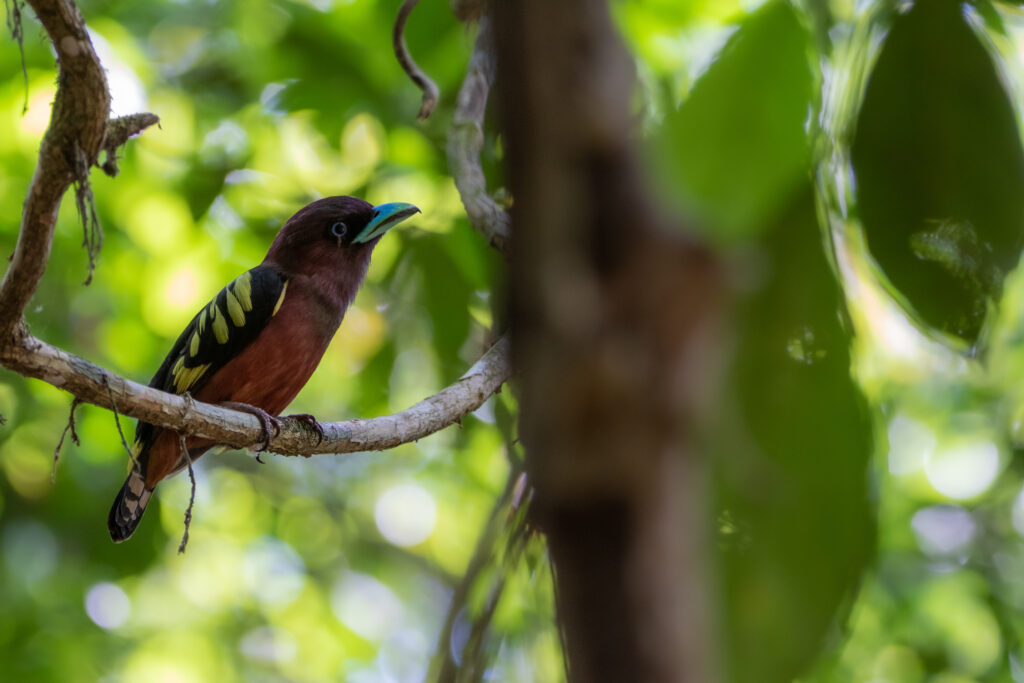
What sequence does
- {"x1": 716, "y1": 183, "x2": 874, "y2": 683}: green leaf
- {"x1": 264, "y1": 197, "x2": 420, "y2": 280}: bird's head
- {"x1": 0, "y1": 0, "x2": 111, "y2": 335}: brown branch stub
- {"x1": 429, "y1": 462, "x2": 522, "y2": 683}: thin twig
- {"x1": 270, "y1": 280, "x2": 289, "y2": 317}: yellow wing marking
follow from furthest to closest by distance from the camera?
1. {"x1": 264, "y1": 197, "x2": 420, "y2": 280}: bird's head
2. {"x1": 270, "y1": 280, "x2": 289, "y2": 317}: yellow wing marking
3. {"x1": 0, "y1": 0, "x2": 111, "y2": 335}: brown branch stub
4. {"x1": 429, "y1": 462, "x2": 522, "y2": 683}: thin twig
5. {"x1": 716, "y1": 183, "x2": 874, "y2": 683}: green leaf

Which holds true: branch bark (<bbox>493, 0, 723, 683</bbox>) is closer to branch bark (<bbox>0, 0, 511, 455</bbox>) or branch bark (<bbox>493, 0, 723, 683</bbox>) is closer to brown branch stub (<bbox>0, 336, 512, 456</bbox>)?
branch bark (<bbox>0, 0, 511, 455</bbox>)

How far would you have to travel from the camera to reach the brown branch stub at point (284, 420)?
8.27 ft

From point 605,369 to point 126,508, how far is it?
472cm

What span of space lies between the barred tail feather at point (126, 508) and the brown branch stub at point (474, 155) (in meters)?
2.41

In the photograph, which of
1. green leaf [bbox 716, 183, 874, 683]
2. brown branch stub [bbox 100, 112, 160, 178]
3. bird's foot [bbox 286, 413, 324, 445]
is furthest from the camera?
bird's foot [bbox 286, 413, 324, 445]

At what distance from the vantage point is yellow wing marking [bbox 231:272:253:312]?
177 inches

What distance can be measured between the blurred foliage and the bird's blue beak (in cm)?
17

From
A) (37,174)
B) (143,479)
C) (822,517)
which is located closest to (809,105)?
(822,517)

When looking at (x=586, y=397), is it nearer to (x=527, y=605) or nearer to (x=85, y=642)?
(x=527, y=605)

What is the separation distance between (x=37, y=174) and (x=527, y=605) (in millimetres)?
1926

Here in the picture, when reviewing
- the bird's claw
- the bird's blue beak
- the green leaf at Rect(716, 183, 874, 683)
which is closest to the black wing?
the bird's blue beak

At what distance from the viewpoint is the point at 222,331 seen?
4441 millimetres

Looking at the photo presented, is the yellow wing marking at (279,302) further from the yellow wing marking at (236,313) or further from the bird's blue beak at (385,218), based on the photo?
the bird's blue beak at (385,218)

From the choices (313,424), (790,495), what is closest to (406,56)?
(313,424)
